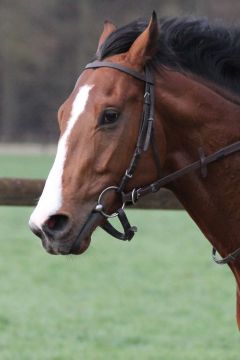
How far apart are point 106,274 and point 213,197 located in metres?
6.55

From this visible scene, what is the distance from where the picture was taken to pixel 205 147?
397 centimetres

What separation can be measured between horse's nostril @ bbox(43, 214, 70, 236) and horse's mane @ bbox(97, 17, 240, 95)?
2.44 feet

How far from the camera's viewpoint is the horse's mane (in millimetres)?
3922

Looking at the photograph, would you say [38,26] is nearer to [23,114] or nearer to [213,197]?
[23,114]

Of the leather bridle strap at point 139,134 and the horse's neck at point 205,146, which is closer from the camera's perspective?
the leather bridle strap at point 139,134

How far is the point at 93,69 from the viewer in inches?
152

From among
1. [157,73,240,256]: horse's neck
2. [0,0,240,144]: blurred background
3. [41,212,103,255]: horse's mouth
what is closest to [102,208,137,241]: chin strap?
[41,212,103,255]: horse's mouth

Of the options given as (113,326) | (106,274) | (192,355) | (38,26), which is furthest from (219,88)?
(38,26)

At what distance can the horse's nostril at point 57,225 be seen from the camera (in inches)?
141

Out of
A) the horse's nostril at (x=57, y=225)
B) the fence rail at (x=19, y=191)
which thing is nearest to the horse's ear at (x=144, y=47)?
the horse's nostril at (x=57, y=225)

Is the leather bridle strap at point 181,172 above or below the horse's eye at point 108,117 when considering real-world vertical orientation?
below

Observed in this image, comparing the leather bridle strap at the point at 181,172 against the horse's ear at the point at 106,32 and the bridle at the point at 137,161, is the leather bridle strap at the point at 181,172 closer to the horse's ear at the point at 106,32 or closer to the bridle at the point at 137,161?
the bridle at the point at 137,161

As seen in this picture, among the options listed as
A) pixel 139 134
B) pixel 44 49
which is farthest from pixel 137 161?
pixel 44 49

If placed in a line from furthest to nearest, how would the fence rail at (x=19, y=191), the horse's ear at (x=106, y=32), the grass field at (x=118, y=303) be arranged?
the grass field at (x=118, y=303) < the fence rail at (x=19, y=191) < the horse's ear at (x=106, y=32)
